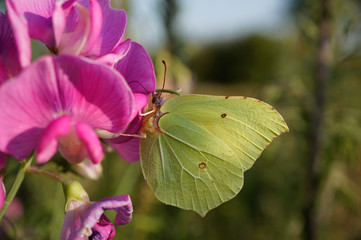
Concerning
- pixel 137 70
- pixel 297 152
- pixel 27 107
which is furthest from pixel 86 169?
pixel 297 152

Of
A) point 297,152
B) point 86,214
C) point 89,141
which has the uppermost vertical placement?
point 89,141

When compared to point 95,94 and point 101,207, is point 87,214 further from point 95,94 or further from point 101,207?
point 95,94

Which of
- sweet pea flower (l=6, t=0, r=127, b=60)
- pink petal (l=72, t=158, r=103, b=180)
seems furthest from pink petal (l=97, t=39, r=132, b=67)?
pink petal (l=72, t=158, r=103, b=180)

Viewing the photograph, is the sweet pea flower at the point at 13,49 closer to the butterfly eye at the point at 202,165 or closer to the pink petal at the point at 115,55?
the pink petal at the point at 115,55

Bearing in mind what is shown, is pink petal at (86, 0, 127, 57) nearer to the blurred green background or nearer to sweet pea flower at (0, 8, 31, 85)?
sweet pea flower at (0, 8, 31, 85)

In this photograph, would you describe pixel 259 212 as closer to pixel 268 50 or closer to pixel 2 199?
pixel 2 199

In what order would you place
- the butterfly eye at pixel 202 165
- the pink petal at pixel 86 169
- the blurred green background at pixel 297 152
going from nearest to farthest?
the pink petal at pixel 86 169, the butterfly eye at pixel 202 165, the blurred green background at pixel 297 152

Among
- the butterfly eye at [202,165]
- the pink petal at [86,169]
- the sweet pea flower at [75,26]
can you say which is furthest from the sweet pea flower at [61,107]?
the butterfly eye at [202,165]

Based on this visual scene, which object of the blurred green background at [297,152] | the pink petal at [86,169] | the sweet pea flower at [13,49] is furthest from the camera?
the blurred green background at [297,152]
